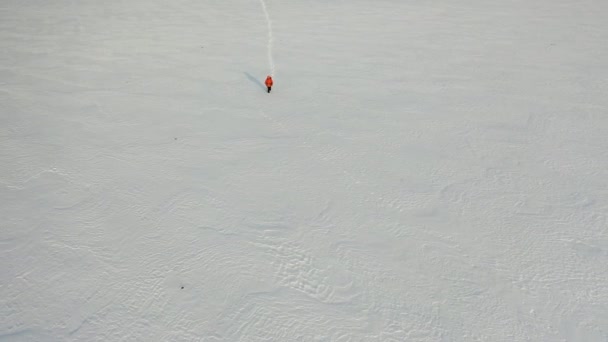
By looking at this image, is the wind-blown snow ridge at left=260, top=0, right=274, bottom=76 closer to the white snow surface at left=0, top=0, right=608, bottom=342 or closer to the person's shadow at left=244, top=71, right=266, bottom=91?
the white snow surface at left=0, top=0, right=608, bottom=342

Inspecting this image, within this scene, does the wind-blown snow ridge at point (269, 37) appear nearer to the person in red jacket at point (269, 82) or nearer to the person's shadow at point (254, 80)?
the person's shadow at point (254, 80)

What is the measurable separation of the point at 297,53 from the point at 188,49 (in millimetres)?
1810

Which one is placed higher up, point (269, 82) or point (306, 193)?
point (269, 82)

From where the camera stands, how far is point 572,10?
7512 mm

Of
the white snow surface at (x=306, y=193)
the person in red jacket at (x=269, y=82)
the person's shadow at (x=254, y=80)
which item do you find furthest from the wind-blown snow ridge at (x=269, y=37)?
the person in red jacket at (x=269, y=82)

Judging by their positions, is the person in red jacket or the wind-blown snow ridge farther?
the wind-blown snow ridge

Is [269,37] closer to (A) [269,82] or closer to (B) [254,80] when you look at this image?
(B) [254,80]

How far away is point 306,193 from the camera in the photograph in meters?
3.06

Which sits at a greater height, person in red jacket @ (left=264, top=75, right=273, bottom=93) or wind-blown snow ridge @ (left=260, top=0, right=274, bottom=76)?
person in red jacket @ (left=264, top=75, right=273, bottom=93)

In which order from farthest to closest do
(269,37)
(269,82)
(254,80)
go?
1. (269,37)
2. (254,80)
3. (269,82)

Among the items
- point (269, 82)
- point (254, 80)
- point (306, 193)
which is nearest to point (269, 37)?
point (254, 80)

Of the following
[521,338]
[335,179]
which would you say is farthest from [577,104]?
[521,338]

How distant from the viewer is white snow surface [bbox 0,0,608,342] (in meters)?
2.15

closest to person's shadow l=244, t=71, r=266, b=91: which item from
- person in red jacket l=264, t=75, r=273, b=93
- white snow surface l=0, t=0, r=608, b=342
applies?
white snow surface l=0, t=0, r=608, b=342
